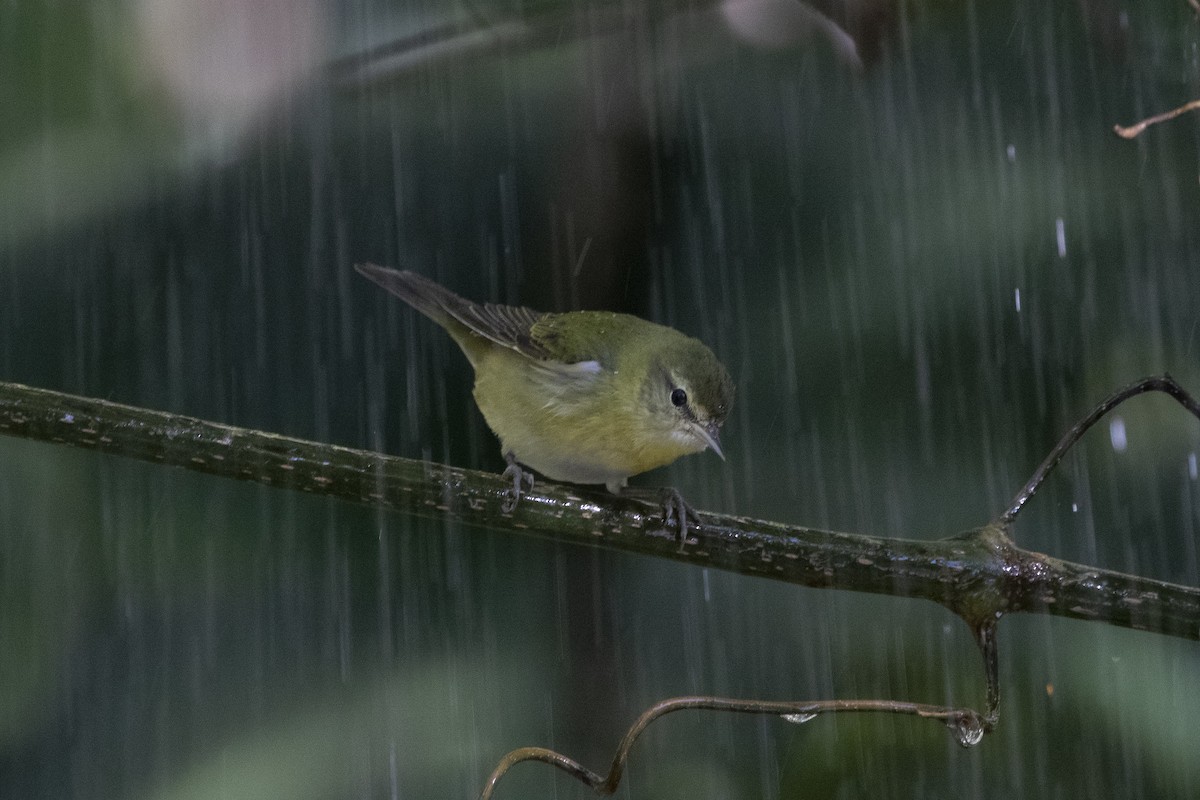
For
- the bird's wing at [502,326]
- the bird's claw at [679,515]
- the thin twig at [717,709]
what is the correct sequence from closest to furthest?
the thin twig at [717,709]
the bird's claw at [679,515]
the bird's wing at [502,326]

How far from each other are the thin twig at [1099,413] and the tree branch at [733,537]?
0.05 meters

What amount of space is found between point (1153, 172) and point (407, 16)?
2.15 meters

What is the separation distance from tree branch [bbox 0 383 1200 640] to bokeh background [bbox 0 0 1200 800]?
110 cm

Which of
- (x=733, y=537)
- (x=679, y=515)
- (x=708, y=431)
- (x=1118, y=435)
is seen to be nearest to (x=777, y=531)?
(x=733, y=537)

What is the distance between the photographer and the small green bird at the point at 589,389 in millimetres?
2510

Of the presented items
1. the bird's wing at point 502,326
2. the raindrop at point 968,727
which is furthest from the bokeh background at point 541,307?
the raindrop at point 968,727

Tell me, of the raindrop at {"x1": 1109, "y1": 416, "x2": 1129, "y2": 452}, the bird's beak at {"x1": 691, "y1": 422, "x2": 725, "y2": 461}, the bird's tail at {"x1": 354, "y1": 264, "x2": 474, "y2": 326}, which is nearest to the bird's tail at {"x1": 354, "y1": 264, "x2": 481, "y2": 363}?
the bird's tail at {"x1": 354, "y1": 264, "x2": 474, "y2": 326}

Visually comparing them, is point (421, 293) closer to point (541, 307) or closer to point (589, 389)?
point (589, 389)

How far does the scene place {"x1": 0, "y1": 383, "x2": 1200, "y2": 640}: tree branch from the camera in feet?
5.70

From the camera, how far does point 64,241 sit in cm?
294

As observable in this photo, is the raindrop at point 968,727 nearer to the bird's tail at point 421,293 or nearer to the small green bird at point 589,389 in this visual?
the small green bird at point 589,389

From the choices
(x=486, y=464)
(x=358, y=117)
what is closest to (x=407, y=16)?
(x=358, y=117)

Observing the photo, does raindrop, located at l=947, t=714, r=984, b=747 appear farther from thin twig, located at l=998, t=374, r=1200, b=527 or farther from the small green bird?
the small green bird

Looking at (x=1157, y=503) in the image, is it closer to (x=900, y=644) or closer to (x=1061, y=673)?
(x=1061, y=673)
